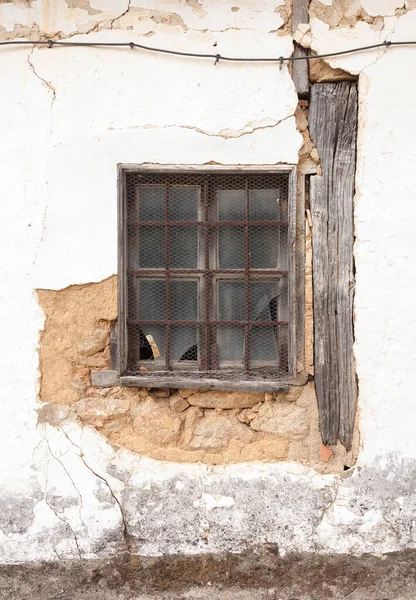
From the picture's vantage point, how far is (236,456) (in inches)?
110

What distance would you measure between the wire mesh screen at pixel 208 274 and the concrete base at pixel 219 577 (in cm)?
97

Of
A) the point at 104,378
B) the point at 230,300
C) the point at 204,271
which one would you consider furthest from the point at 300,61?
the point at 104,378

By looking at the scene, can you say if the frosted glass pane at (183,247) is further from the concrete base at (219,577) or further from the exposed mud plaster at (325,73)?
the concrete base at (219,577)

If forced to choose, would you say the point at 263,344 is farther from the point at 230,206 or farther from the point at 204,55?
the point at 204,55

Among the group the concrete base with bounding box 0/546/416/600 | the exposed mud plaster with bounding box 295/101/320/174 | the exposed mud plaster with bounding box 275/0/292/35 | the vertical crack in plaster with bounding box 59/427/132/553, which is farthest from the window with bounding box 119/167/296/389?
the concrete base with bounding box 0/546/416/600

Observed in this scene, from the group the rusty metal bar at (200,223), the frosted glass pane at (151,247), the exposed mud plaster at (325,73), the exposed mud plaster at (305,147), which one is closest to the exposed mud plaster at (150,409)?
the frosted glass pane at (151,247)

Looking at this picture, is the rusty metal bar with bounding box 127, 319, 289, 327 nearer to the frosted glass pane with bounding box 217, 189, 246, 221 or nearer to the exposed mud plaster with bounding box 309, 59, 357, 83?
the frosted glass pane with bounding box 217, 189, 246, 221

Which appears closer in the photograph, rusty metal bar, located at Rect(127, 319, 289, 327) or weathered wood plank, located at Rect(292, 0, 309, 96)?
weathered wood plank, located at Rect(292, 0, 309, 96)

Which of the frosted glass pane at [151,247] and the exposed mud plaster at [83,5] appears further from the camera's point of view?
the frosted glass pane at [151,247]

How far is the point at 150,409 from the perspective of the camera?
282cm

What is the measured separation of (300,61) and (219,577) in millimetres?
2672

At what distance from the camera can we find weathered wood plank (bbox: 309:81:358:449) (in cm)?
273

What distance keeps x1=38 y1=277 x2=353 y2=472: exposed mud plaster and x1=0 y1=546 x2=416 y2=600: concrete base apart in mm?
502

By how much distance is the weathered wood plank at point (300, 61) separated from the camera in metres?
2.69
